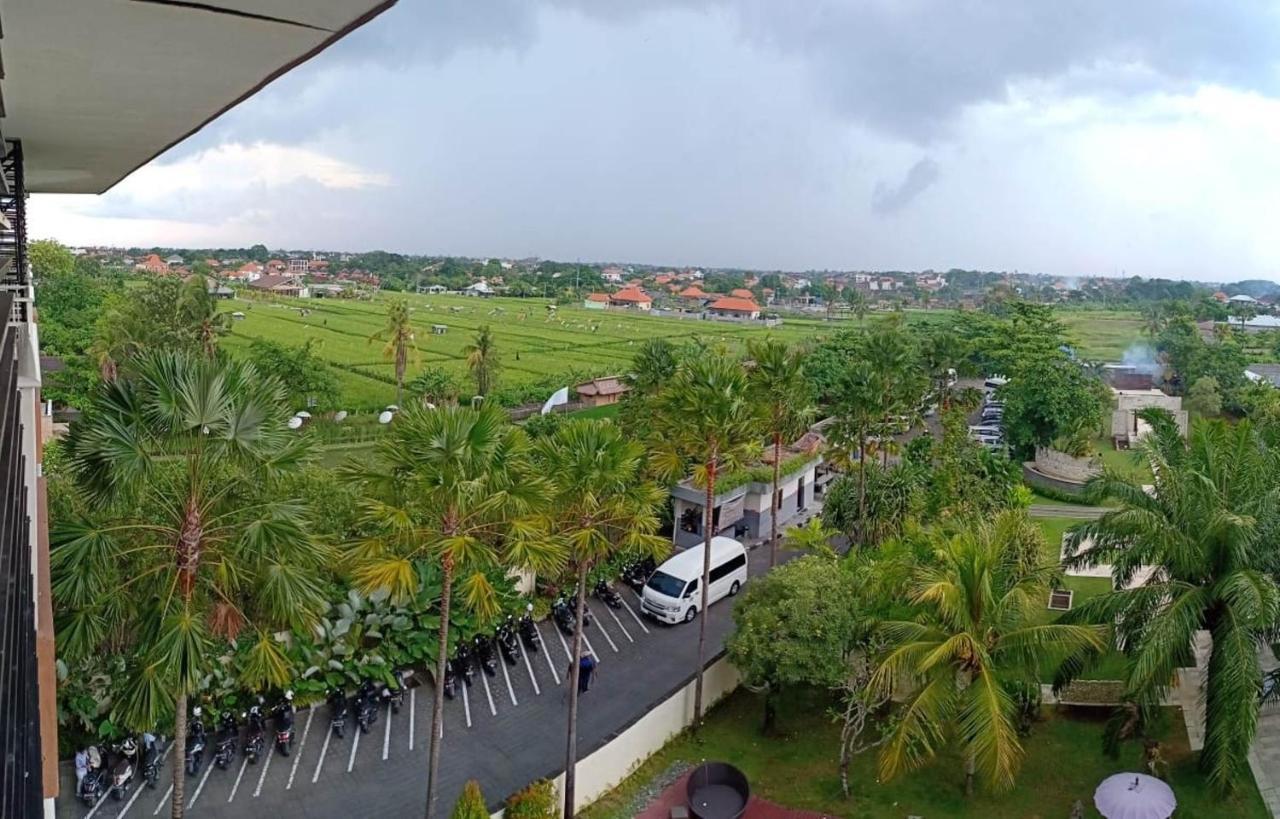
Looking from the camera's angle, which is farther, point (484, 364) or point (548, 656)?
point (484, 364)

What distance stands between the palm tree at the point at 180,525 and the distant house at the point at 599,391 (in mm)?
31457

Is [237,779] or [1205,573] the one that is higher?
[1205,573]

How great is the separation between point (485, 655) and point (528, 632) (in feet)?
4.65

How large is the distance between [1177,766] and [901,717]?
411cm

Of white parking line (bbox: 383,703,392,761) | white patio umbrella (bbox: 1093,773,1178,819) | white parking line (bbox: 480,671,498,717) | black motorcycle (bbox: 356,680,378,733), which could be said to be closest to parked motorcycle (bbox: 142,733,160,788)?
black motorcycle (bbox: 356,680,378,733)

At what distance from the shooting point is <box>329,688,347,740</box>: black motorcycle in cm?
1193

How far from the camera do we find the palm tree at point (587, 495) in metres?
9.93

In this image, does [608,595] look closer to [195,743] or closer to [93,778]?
[195,743]

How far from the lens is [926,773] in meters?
11.3

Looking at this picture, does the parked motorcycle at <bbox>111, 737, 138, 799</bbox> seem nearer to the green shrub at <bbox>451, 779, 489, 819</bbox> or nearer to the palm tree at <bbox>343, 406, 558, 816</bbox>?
the palm tree at <bbox>343, 406, 558, 816</bbox>

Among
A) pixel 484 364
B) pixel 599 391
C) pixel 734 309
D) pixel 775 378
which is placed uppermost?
pixel 734 309

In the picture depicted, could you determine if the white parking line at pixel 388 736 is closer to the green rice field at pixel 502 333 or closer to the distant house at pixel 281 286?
the green rice field at pixel 502 333

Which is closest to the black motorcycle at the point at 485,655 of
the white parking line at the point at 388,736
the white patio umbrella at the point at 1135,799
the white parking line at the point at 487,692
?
the white parking line at the point at 487,692

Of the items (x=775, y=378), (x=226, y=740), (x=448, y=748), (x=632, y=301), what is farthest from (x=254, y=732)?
(x=632, y=301)
